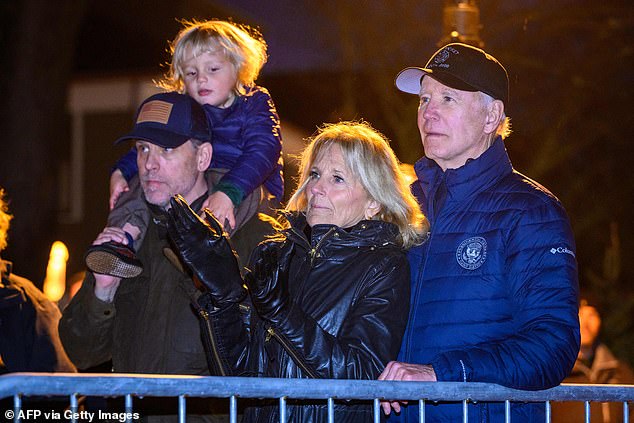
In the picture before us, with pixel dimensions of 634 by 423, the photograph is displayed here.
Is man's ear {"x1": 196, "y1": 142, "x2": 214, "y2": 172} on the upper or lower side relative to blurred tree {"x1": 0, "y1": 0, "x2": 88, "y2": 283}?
lower

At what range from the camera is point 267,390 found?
3137 millimetres

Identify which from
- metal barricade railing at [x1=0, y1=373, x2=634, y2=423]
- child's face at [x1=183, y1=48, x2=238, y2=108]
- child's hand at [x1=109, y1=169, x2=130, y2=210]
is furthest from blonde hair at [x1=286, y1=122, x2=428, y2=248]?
child's hand at [x1=109, y1=169, x2=130, y2=210]

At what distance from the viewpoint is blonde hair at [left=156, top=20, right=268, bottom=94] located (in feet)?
17.5

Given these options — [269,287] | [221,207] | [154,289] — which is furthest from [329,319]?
[154,289]

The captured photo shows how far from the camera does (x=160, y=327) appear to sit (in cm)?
462

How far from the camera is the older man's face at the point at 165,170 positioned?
475cm

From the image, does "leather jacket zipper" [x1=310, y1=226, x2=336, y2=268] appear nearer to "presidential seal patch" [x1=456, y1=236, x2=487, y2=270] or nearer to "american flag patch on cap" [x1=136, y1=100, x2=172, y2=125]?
"presidential seal patch" [x1=456, y1=236, x2=487, y2=270]

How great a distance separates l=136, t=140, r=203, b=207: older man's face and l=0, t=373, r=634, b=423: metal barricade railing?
163 cm

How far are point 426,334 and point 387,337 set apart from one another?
0.22 meters

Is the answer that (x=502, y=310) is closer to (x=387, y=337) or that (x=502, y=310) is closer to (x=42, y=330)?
(x=387, y=337)

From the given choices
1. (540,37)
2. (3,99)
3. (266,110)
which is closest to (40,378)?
(266,110)

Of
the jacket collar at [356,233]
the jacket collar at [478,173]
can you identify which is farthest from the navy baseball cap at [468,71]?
the jacket collar at [356,233]

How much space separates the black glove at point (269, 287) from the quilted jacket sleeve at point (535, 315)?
0.61 m

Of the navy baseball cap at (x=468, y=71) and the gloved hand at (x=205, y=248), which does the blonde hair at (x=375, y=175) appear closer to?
the navy baseball cap at (x=468, y=71)
